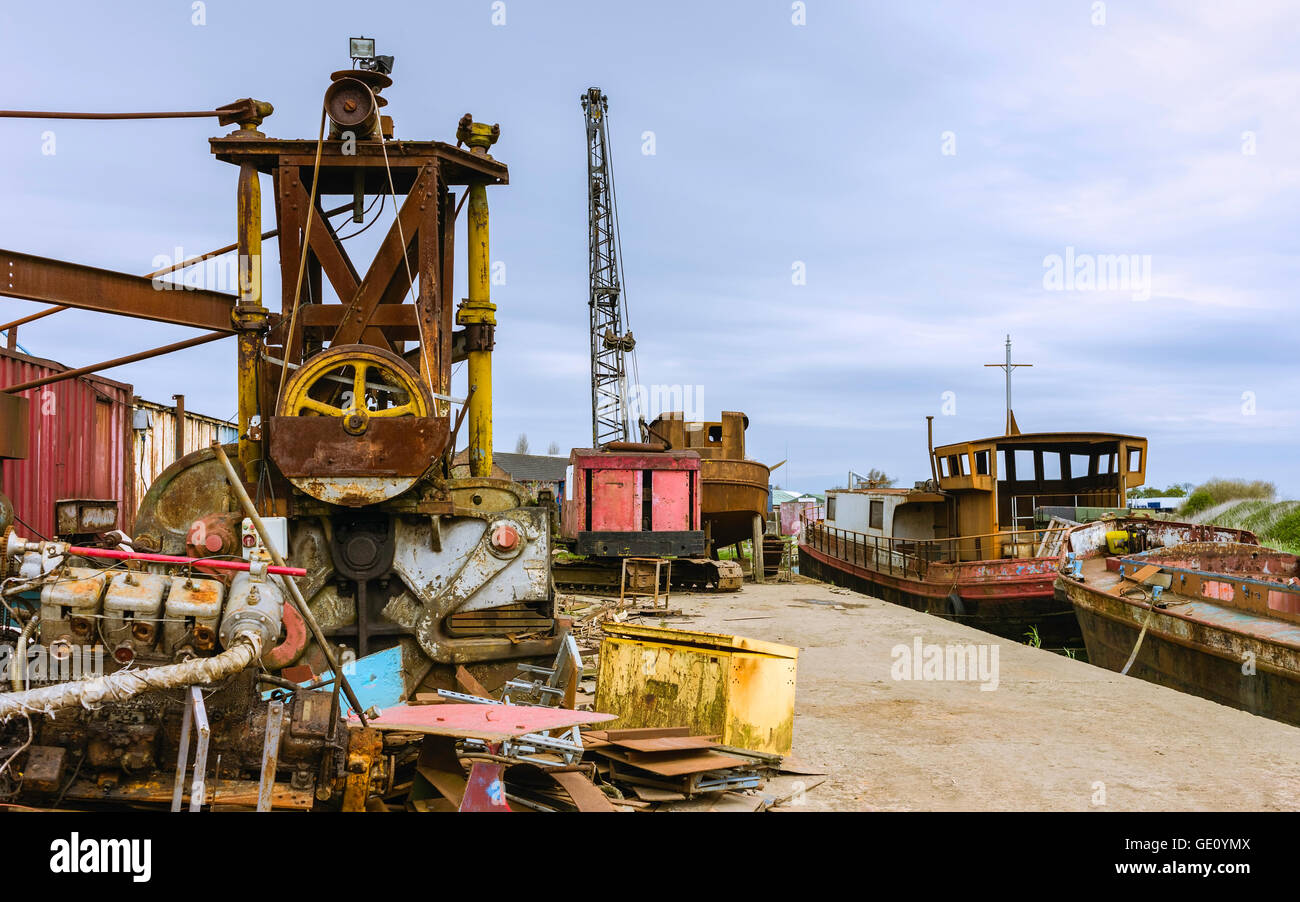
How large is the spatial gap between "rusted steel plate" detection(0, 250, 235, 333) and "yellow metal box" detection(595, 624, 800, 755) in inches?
144

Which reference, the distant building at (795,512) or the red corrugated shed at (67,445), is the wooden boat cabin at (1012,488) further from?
the distant building at (795,512)

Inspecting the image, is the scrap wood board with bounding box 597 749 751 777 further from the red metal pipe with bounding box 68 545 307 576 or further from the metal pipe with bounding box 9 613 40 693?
the metal pipe with bounding box 9 613 40 693

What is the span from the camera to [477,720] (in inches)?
178

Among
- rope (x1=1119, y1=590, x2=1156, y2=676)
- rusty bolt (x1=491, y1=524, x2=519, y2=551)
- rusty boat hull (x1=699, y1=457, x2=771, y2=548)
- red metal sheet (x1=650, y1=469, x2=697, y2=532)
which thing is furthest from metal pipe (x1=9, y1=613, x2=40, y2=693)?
rusty boat hull (x1=699, y1=457, x2=771, y2=548)

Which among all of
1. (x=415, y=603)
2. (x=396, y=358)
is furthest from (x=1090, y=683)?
(x=396, y=358)

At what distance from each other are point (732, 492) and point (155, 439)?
10428 mm

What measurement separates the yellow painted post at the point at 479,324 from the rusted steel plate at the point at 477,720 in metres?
2.91

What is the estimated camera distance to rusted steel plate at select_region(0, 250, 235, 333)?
6.53 metres

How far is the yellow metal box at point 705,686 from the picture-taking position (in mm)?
5688

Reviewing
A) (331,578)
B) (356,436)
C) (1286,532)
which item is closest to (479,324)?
(356,436)

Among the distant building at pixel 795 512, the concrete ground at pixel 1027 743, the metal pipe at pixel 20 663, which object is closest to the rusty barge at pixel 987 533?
the concrete ground at pixel 1027 743

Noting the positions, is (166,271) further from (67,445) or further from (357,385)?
(67,445)
